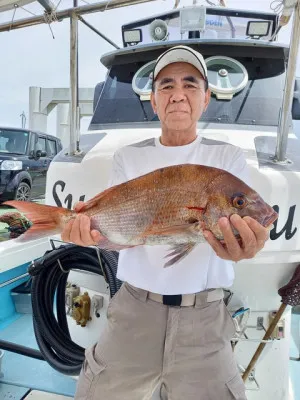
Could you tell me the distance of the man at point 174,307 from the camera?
1.62 m

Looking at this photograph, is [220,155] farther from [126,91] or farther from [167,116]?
[126,91]

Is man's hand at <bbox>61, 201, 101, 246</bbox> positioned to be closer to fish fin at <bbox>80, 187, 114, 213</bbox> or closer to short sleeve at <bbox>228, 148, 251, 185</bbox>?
fish fin at <bbox>80, 187, 114, 213</bbox>

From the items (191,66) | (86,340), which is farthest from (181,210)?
(86,340)

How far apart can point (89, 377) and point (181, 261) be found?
77 centimetres

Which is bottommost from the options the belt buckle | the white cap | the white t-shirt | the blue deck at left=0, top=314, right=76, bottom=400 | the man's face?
the blue deck at left=0, top=314, right=76, bottom=400

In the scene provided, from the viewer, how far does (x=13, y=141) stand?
10.0m

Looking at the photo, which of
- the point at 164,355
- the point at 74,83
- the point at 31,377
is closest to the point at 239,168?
the point at 164,355

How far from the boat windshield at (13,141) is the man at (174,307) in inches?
360

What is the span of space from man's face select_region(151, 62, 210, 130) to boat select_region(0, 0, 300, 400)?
1.93ft

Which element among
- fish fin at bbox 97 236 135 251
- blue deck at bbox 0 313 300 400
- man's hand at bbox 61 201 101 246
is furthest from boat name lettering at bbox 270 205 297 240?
blue deck at bbox 0 313 300 400

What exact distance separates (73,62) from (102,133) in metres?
0.64

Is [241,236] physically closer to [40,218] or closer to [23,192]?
[40,218]

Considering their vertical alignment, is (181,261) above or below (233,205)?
below

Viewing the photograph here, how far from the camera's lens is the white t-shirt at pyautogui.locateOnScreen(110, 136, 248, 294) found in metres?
1.61
